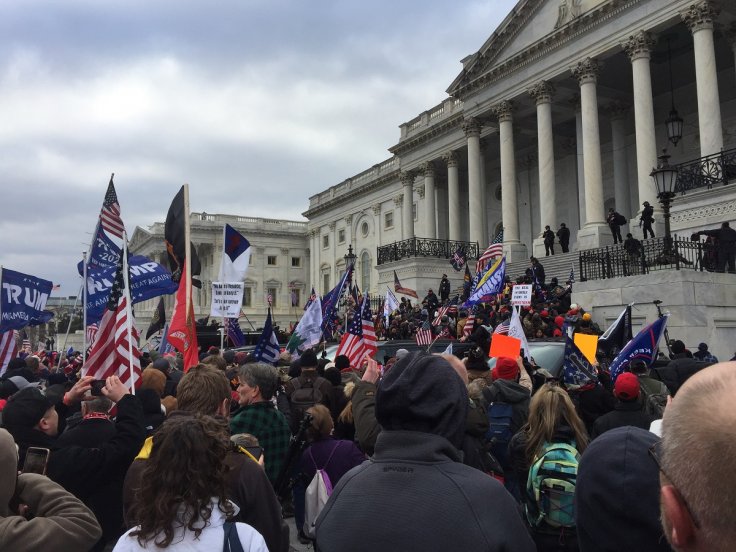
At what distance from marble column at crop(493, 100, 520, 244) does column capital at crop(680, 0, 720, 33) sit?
32.4 ft

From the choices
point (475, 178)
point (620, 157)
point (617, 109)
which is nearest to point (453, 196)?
point (475, 178)

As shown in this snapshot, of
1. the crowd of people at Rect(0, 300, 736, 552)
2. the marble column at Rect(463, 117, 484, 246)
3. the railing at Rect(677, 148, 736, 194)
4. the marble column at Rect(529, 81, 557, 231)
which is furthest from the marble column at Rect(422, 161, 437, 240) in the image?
the crowd of people at Rect(0, 300, 736, 552)

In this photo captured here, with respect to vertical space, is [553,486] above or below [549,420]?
below

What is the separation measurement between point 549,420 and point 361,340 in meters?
7.50

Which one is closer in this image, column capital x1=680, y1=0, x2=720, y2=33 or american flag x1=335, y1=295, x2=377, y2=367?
american flag x1=335, y1=295, x2=377, y2=367

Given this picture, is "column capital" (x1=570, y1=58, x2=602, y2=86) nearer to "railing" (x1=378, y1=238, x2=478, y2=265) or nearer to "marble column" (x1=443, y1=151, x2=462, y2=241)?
"railing" (x1=378, y1=238, x2=478, y2=265)

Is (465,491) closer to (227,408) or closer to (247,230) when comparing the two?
(227,408)

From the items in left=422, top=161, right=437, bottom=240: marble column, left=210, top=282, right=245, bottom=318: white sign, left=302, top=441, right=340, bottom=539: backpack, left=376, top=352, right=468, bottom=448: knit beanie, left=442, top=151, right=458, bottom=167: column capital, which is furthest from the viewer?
left=422, top=161, right=437, bottom=240: marble column

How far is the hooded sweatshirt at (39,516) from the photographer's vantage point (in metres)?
2.28

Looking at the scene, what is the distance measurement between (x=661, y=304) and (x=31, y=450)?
15.4 m

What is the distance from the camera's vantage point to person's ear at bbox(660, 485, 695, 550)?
1347 mm

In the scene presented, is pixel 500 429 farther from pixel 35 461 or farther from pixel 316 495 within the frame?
pixel 35 461

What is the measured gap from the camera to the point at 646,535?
2.34m

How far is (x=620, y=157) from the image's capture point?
29656 mm
